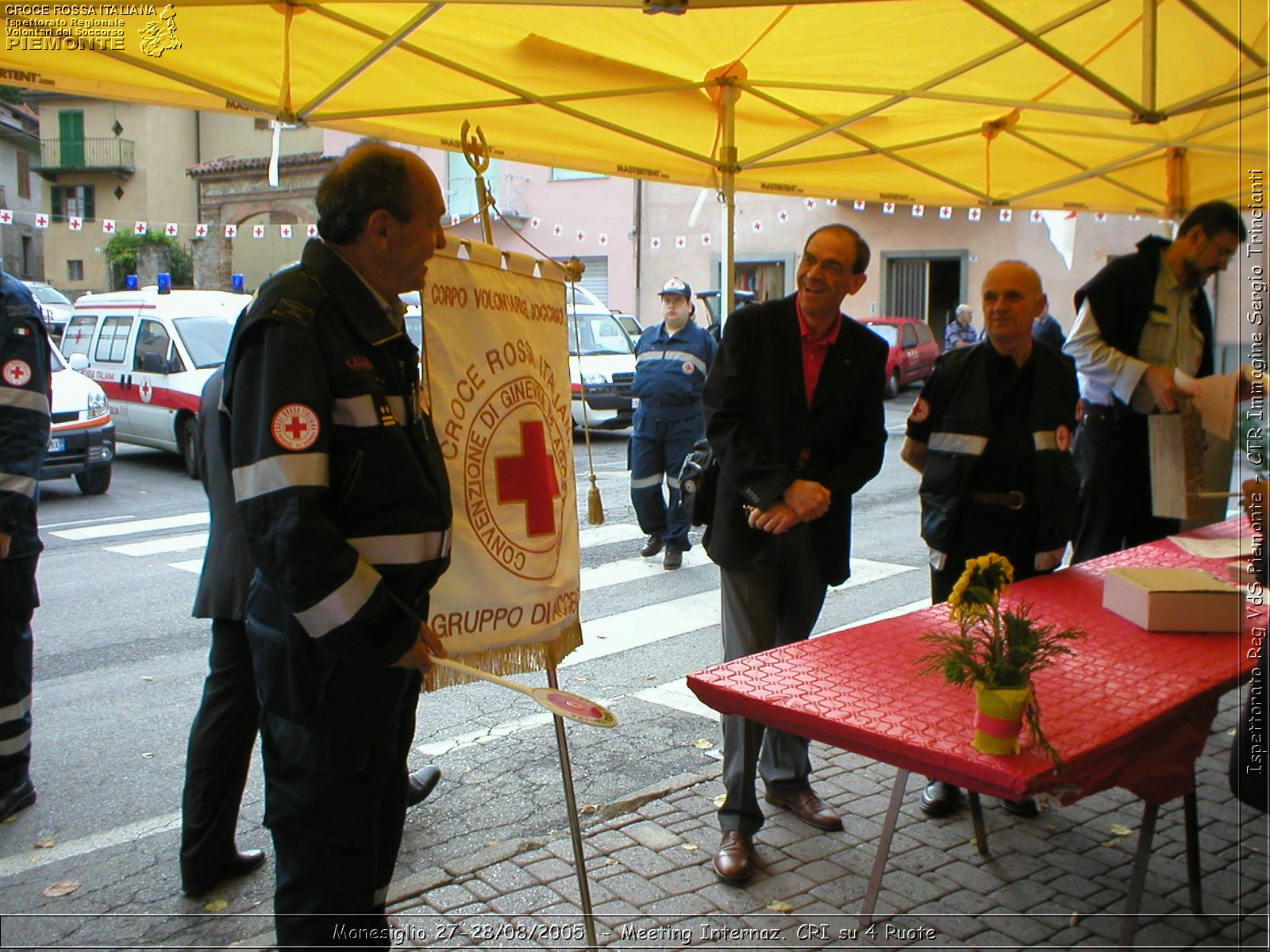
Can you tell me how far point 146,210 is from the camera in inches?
1682

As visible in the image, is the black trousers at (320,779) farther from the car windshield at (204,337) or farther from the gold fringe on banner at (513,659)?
the car windshield at (204,337)

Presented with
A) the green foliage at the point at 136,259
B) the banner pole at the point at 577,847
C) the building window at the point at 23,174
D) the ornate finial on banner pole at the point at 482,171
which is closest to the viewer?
the banner pole at the point at 577,847

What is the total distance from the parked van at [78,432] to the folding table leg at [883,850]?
10576mm

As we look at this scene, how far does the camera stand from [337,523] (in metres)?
2.27

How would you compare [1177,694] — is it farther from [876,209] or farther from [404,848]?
[876,209]

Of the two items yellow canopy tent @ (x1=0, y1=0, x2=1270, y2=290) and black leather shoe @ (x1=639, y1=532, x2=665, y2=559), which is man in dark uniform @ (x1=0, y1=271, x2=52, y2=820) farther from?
black leather shoe @ (x1=639, y1=532, x2=665, y2=559)

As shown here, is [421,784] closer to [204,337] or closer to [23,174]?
[204,337]

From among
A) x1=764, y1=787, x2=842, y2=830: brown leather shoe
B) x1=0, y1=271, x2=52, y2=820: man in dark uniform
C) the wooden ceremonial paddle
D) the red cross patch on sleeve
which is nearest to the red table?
the wooden ceremonial paddle

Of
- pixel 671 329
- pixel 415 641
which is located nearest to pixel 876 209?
pixel 671 329

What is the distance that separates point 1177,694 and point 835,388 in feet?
4.82

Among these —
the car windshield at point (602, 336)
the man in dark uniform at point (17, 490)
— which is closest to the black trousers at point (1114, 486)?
the man in dark uniform at point (17, 490)

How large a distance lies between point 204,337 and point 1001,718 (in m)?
13.2

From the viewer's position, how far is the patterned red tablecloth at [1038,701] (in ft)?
7.98

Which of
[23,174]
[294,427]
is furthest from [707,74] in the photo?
[23,174]
